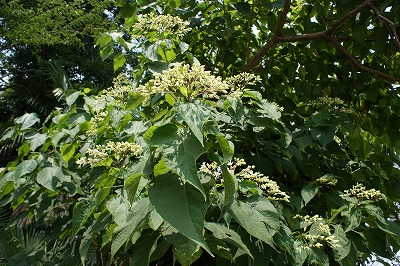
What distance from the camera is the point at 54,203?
210 centimetres

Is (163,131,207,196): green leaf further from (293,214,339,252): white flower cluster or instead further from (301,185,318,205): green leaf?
(301,185,318,205): green leaf

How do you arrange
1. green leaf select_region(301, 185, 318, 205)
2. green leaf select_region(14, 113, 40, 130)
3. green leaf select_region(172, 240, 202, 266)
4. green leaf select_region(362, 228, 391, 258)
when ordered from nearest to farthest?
green leaf select_region(172, 240, 202, 266)
green leaf select_region(362, 228, 391, 258)
green leaf select_region(301, 185, 318, 205)
green leaf select_region(14, 113, 40, 130)

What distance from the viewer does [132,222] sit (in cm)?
104

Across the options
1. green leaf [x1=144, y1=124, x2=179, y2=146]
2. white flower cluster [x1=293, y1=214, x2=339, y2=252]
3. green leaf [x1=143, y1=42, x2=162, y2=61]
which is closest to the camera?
green leaf [x1=144, y1=124, x2=179, y2=146]

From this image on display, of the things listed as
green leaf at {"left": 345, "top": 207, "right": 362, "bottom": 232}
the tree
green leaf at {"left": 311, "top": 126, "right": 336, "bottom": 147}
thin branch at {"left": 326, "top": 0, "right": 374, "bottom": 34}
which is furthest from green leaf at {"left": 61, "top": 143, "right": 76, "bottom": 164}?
thin branch at {"left": 326, "top": 0, "right": 374, "bottom": 34}

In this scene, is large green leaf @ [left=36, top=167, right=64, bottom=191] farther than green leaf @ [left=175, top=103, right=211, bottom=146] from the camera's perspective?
Yes

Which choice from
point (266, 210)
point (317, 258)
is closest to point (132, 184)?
point (266, 210)

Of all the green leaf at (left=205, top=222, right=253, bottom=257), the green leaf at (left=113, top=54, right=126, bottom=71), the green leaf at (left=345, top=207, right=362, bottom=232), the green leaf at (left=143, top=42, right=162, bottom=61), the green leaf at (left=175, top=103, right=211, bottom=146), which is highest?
the green leaf at (left=175, top=103, right=211, bottom=146)

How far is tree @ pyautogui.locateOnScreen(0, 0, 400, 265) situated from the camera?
1002 mm

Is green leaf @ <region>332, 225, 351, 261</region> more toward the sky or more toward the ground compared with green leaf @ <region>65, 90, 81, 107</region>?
more toward the ground

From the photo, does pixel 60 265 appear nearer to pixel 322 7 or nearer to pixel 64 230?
pixel 64 230

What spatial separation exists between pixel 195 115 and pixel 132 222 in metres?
0.31

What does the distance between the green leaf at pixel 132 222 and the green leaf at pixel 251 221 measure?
0.21m

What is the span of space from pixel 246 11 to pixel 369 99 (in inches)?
31.9
